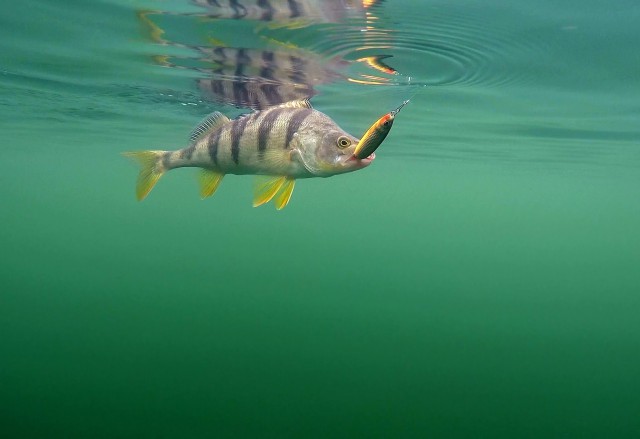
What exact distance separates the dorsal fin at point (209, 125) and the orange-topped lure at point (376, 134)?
2.60 metres

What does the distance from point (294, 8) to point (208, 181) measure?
3.47 meters

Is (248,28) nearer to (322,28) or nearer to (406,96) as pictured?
(322,28)

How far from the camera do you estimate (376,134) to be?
3.40 meters

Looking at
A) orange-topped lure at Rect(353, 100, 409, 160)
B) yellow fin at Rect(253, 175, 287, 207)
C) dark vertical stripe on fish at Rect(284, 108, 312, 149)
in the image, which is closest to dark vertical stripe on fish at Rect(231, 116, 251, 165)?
yellow fin at Rect(253, 175, 287, 207)

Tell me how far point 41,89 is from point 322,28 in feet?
38.1

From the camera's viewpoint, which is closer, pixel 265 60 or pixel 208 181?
pixel 208 181

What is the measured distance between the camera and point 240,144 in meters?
5.39

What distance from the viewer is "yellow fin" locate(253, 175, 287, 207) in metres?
4.98

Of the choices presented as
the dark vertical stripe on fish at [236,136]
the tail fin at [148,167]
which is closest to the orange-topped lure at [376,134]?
the dark vertical stripe on fish at [236,136]

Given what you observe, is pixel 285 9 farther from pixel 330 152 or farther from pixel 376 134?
pixel 376 134

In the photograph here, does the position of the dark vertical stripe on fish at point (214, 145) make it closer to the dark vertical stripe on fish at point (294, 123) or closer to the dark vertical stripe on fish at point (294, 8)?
the dark vertical stripe on fish at point (294, 123)

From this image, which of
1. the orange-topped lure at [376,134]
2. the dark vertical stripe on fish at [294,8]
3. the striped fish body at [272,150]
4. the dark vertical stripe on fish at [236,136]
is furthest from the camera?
the dark vertical stripe on fish at [294,8]

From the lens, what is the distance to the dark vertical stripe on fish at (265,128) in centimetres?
517

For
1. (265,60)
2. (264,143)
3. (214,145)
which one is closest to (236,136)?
(214,145)
